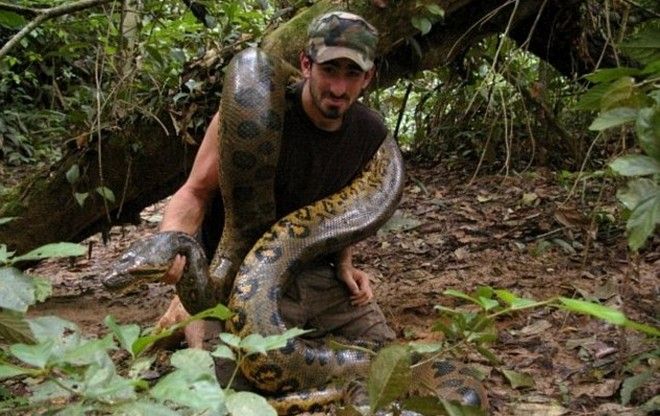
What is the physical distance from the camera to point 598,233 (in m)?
5.38

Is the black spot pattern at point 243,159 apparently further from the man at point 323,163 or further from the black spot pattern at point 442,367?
the black spot pattern at point 442,367

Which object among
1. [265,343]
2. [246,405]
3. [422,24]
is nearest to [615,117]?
[265,343]

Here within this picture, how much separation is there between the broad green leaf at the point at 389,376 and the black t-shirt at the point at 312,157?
2394mm

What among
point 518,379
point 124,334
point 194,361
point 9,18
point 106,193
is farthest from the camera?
point 106,193

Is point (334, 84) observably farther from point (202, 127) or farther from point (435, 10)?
point (202, 127)

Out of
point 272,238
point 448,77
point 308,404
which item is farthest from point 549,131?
point 308,404

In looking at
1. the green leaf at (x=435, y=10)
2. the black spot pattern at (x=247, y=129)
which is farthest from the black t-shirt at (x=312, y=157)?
the green leaf at (x=435, y=10)

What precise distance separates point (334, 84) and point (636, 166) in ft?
7.25

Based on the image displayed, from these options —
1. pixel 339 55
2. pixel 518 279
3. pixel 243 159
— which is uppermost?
pixel 339 55

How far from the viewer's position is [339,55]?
12.5 feet

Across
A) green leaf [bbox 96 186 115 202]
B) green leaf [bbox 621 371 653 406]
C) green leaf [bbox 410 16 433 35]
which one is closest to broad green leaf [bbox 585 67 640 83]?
green leaf [bbox 621 371 653 406]

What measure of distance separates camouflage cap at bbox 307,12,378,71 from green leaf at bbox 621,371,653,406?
2.00 m

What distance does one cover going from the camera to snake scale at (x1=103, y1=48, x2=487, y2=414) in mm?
3418

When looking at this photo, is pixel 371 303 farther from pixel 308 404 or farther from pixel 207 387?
pixel 207 387
